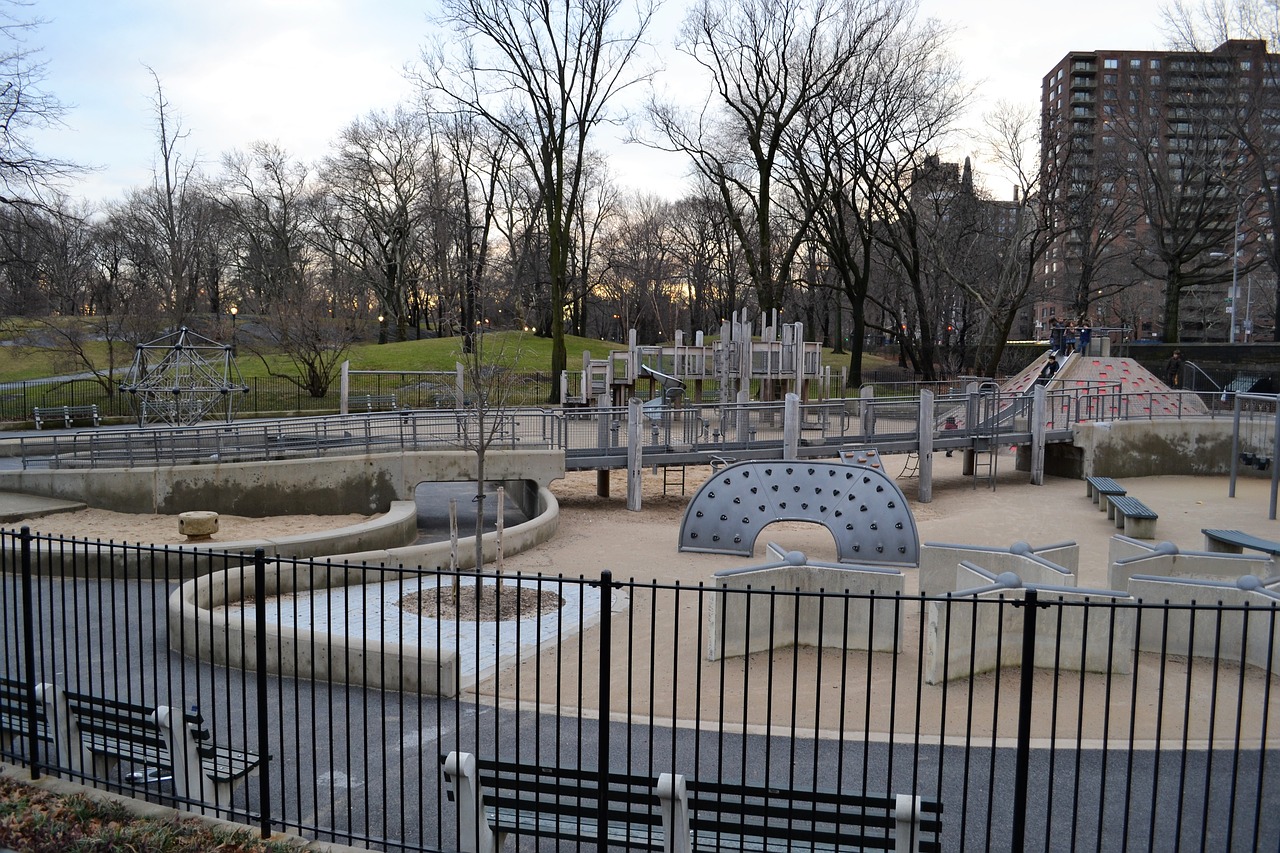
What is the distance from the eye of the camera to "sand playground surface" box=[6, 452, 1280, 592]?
55.5 feet

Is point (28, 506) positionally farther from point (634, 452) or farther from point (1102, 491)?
point (1102, 491)

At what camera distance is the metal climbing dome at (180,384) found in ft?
85.5

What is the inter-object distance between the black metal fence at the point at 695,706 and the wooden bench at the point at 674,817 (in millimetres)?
233

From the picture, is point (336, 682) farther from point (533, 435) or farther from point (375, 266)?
point (375, 266)

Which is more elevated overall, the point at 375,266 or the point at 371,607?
the point at 375,266

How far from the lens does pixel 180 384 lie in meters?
34.7

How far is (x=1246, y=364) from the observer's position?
1642 inches

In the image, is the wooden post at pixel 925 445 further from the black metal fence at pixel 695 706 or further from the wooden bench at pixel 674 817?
the wooden bench at pixel 674 817

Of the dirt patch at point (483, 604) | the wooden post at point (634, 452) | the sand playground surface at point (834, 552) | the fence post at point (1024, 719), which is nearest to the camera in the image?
the fence post at point (1024, 719)

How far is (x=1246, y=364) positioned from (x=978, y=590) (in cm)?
3963

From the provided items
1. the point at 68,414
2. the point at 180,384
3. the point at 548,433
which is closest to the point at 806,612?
the point at 548,433

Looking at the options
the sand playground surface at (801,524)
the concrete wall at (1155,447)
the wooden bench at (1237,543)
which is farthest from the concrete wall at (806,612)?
the concrete wall at (1155,447)

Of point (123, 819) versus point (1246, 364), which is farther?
point (1246, 364)

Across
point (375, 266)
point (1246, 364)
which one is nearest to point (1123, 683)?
point (1246, 364)
